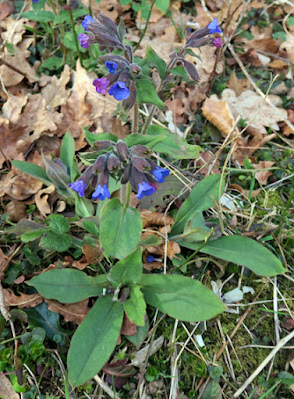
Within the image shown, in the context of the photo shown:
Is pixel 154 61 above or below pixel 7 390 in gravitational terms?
above

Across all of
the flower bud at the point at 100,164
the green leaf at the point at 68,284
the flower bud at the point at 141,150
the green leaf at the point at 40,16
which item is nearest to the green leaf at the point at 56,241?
the green leaf at the point at 68,284

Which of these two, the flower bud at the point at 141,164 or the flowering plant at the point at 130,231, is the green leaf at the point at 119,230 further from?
the flower bud at the point at 141,164

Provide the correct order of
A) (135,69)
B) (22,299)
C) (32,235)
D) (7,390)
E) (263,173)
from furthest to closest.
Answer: (263,173) → (32,235) → (22,299) → (7,390) → (135,69)

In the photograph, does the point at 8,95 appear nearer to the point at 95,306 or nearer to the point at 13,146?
the point at 13,146

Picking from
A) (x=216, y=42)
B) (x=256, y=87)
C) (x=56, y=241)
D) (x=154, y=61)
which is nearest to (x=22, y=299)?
(x=56, y=241)

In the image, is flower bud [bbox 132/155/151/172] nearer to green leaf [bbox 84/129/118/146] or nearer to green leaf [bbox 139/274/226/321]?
green leaf [bbox 84/129/118/146]

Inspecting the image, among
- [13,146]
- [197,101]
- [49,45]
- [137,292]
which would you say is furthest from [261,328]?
[49,45]

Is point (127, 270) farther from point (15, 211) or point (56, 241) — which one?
point (15, 211)
